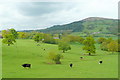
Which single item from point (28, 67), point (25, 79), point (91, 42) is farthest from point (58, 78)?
point (91, 42)

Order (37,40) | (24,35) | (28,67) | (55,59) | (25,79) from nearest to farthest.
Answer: (25,79)
(28,67)
(55,59)
(37,40)
(24,35)

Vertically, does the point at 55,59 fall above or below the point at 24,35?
below

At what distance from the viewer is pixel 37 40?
351 ft

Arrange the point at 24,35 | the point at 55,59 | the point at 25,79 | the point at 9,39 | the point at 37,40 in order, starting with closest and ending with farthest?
the point at 25,79, the point at 55,59, the point at 9,39, the point at 37,40, the point at 24,35

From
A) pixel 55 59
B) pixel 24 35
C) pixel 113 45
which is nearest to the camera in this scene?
pixel 55 59

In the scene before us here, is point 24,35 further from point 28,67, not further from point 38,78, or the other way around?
point 38,78

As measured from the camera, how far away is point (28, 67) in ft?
124

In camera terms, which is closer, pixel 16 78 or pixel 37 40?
pixel 16 78

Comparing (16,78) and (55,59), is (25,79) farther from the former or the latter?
(55,59)

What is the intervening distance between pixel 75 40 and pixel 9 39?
85.3 metres

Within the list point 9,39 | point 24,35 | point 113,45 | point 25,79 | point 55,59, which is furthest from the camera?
point 24,35

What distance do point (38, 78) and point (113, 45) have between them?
68.6 meters

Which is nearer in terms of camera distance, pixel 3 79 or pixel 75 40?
pixel 3 79

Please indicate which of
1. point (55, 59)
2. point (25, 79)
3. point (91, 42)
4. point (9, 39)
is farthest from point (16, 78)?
point (91, 42)
